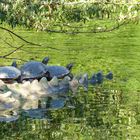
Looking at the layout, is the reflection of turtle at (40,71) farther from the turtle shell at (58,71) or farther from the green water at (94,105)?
the green water at (94,105)

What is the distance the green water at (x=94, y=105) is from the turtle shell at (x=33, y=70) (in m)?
1.43

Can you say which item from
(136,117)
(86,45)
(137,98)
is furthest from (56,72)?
(86,45)

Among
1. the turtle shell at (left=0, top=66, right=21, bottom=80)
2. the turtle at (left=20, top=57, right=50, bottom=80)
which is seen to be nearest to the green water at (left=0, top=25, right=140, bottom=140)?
the turtle shell at (left=0, top=66, right=21, bottom=80)

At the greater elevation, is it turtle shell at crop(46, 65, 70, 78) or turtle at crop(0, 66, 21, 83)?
turtle at crop(0, 66, 21, 83)

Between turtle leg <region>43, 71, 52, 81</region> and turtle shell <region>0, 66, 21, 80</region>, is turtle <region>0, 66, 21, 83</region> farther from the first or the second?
turtle leg <region>43, 71, 52, 81</region>

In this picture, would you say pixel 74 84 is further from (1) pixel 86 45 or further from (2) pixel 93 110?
(1) pixel 86 45

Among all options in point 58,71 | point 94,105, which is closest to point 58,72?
point 58,71

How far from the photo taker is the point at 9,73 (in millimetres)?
15484

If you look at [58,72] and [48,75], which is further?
[58,72]

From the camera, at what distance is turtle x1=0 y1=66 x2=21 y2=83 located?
15.3 m

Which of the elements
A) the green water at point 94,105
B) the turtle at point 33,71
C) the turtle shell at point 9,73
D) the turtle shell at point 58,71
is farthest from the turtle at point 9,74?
the turtle shell at point 58,71

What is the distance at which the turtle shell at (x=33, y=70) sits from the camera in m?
16.2

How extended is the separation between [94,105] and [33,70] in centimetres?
353

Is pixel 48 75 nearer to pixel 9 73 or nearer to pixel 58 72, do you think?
pixel 58 72
